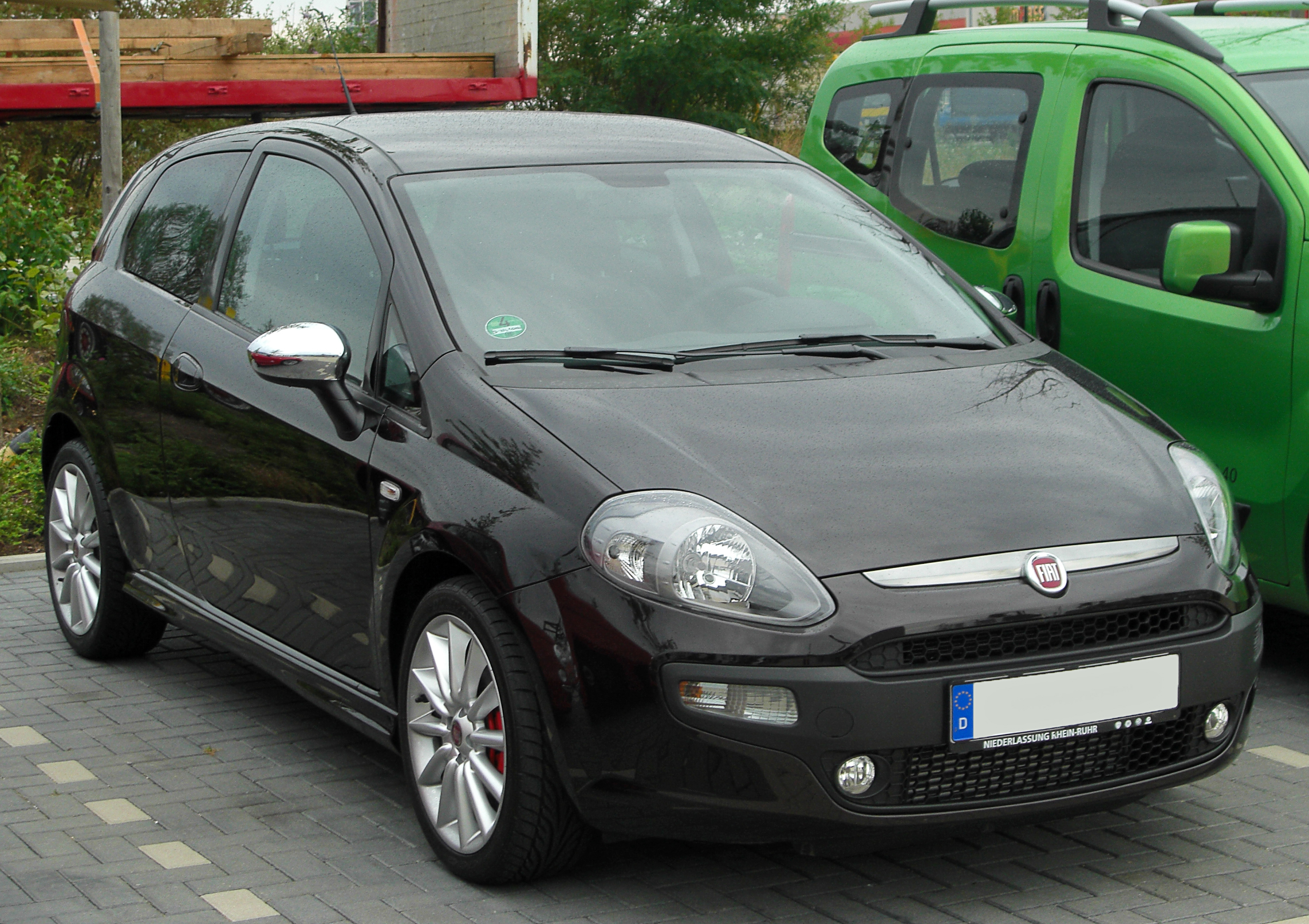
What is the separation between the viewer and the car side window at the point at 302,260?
444cm

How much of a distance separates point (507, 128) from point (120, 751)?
2.12 metres

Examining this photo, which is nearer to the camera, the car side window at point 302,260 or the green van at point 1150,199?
the car side window at point 302,260

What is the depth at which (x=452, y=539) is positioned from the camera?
12.5 feet

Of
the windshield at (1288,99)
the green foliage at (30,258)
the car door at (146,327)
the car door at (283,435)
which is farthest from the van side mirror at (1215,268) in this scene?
Answer: the green foliage at (30,258)

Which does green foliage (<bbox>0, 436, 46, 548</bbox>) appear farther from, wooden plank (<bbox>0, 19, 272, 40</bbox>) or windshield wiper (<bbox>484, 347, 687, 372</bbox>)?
wooden plank (<bbox>0, 19, 272, 40</bbox>)

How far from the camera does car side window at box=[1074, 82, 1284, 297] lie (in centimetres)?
536

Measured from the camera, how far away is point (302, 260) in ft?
15.7

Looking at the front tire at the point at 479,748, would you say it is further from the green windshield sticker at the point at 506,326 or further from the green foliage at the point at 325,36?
the green foliage at the point at 325,36

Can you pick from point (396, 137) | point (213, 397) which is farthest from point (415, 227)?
point (213, 397)

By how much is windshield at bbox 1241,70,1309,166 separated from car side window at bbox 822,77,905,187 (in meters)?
1.78

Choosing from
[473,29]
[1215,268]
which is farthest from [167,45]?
[1215,268]

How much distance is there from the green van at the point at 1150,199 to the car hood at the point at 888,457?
1.22m

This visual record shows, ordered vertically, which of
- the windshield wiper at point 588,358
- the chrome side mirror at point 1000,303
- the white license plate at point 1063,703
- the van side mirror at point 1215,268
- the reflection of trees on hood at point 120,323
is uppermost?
the van side mirror at point 1215,268

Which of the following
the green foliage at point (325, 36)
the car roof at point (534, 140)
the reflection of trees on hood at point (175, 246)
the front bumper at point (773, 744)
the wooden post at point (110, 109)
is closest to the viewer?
the front bumper at point (773, 744)
